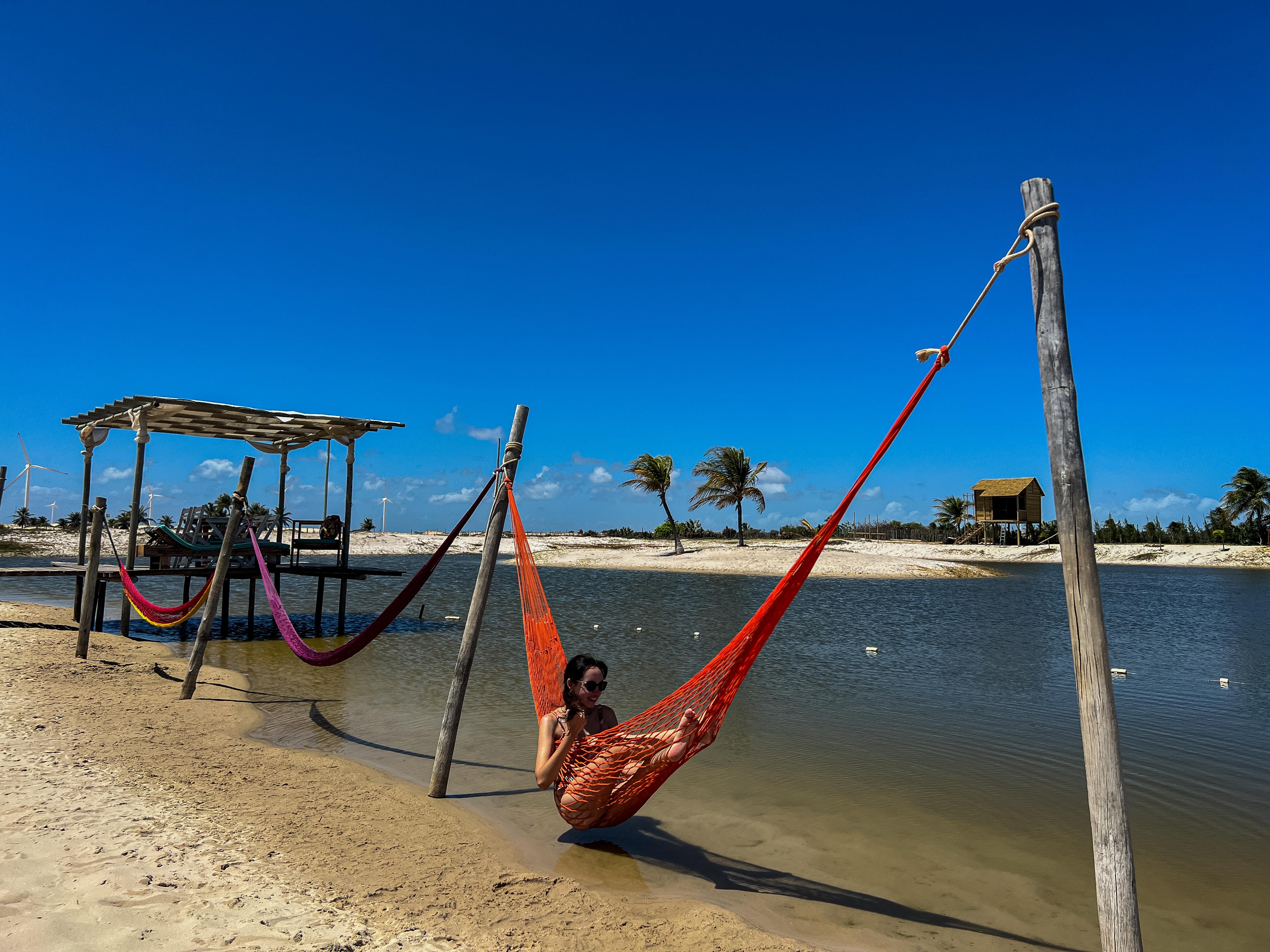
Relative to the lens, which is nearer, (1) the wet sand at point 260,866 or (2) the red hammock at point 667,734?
(1) the wet sand at point 260,866

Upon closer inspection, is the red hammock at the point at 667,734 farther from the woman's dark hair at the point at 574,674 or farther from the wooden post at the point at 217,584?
the wooden post at the point at 217,584

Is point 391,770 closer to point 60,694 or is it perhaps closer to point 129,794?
point 129,794

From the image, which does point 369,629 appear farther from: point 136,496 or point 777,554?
point 777,554

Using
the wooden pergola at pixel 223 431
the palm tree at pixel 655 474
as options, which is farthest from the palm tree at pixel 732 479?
the wooden pergola at pixel 223 431

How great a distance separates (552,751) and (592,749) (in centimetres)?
23

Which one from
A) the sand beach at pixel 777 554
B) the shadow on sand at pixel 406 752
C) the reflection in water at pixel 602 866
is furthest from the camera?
the sand beach at pixel 777 554

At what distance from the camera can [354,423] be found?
38.2ft

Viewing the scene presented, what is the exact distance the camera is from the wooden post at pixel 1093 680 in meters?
2.37

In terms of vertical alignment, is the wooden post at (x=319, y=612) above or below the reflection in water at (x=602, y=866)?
above

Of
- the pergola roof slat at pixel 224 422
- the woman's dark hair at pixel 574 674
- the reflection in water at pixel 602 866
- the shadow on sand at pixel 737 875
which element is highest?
the pergola roof slat at pixel 224 422

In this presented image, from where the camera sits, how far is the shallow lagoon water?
3.58 metres

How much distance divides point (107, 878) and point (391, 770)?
2362mm

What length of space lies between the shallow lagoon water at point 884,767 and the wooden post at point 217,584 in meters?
0.71

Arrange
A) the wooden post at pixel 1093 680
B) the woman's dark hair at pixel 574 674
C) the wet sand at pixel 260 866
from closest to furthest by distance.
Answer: the wooden post at pixel 1093 680 < the wet sand at pixel 260 866 < the woman's dark hair at pixel 574 674
